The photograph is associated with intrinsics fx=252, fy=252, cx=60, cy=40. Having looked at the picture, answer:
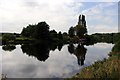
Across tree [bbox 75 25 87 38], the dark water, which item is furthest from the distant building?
the dark water

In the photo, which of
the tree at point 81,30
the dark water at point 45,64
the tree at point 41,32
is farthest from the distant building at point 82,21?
the dark water at point 45,64

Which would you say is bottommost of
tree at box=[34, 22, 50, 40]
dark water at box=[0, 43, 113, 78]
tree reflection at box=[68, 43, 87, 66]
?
dark water at box=[0, 43, 113, 78]

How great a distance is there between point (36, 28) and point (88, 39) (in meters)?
31.0

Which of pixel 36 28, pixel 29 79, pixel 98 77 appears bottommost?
pixel 29 79

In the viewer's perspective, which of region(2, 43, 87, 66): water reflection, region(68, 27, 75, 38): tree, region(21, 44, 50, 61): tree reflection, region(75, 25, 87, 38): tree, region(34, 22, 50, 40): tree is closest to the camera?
region(2, 43, 87, 66): water reflection

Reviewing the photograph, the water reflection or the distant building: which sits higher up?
the distant building

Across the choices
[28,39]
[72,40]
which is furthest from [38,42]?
[72,40]

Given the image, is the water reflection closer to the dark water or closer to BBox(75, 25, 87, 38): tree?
the dark water

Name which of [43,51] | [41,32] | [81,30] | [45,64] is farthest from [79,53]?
[81,30]

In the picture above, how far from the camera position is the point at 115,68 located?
1502cm

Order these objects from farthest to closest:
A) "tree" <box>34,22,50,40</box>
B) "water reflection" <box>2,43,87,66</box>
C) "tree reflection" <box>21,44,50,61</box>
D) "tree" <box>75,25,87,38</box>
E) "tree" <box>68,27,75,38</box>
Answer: "tree" <box>68,27,75,38</box>
"tree" <box>75,25,87,38</box>
"tree" <box>34,22,50,40</box>
"tree reflection" <box>21,44,50,61</box>
"water reflection" <box>2,43,87,66</box>

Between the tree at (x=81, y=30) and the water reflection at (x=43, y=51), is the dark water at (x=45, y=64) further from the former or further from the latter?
the tree at (x=81, y=30)

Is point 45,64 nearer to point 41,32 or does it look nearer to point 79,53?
point 79,53

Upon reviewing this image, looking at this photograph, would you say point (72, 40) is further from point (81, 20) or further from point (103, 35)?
point (103, 35)
